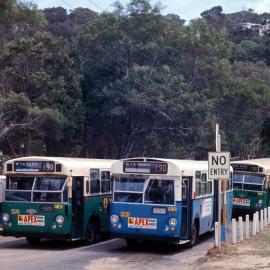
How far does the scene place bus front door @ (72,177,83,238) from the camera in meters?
18.4

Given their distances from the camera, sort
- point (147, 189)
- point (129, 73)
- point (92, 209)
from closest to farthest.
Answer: point (147, 189) < point (92, 209) < point (129, 73)

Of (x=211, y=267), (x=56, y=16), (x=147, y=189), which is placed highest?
(x=56, y=16)

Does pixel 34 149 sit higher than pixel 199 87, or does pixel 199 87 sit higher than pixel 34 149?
pixel 199 87

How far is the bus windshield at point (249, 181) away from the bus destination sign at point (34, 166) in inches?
516

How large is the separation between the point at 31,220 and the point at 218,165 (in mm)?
5433

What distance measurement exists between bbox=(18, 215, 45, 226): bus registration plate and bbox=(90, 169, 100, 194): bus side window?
2.07 meters

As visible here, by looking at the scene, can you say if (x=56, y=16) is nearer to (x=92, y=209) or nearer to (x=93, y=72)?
(x=93, y=72)

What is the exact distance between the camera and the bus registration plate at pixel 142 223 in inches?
684

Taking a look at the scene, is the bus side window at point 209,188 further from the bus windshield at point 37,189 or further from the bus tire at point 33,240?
the bus tire at point 33,240

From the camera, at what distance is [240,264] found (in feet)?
48.9

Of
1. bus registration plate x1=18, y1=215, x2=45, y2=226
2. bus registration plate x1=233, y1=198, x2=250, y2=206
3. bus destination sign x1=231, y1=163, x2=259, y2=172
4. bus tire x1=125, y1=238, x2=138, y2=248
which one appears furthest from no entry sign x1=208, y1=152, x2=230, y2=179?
bus registration plate x1=233, y1=198, x2=250, y2=206

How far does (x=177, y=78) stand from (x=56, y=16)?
37.0m

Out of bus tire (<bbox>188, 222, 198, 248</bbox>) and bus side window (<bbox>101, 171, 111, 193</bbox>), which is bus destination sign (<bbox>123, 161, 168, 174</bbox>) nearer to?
bus tire (<bbox>188, 222, 198, 248</bbox>)

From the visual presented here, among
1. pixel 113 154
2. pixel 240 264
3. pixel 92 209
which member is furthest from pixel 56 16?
pixel 240 264
